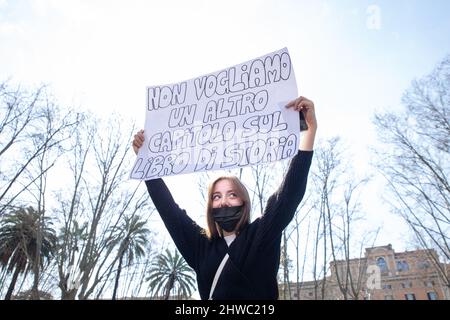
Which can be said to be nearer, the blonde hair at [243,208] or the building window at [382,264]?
the blonde hair at [243,208]

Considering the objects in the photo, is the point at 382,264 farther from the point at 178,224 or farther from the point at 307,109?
the point at 178,224

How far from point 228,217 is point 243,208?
0.38 ft

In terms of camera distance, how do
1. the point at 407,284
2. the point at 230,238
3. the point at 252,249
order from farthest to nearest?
the point at 407,284
the point at 230,238
the point at 252,249

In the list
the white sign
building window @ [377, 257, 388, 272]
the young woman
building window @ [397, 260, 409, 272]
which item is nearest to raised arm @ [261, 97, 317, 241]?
→ the young woman

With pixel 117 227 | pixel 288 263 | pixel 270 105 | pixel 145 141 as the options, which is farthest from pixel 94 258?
pixel 270 105

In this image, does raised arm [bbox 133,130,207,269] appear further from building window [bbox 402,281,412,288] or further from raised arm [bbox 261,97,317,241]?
building window [bbox 402,281,412,288]

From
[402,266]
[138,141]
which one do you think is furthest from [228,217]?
[402,266]

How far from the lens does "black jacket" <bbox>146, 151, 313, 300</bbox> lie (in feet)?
5.11

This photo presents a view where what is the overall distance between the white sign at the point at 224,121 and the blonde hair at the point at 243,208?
0.42ft

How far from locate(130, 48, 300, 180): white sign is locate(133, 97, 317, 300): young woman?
0.13 metres

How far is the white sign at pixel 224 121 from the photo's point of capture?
6.93 feet

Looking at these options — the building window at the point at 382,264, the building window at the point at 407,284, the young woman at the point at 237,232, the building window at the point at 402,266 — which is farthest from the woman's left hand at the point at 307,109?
the building window at the point at 407,284

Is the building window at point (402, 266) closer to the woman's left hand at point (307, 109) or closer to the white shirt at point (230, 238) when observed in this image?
the woman's left hand at point (307, 109)

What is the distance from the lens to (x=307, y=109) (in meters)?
2.01
